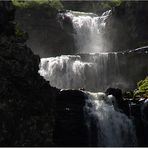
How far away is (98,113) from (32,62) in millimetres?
11263

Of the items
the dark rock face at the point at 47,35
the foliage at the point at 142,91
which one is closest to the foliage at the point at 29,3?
the dark rock face at the point at 47,35

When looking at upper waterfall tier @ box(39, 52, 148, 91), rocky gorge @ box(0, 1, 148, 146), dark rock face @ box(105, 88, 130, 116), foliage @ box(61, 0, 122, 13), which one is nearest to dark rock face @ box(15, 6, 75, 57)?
upper waterfall tier @ box(39, 52, 148, 91)

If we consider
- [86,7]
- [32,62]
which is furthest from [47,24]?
[32,62]

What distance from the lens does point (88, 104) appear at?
58.0 metres

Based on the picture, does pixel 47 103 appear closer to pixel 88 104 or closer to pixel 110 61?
pixel 88 104

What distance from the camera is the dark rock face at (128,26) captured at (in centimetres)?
9450

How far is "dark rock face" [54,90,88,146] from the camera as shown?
54250 mm

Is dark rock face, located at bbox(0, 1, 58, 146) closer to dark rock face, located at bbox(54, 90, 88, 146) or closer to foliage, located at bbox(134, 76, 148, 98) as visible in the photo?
dark rock face, located at bbox(54, 90, 88, 146)

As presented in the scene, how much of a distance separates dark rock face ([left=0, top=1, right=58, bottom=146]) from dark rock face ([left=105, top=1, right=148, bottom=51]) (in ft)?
142

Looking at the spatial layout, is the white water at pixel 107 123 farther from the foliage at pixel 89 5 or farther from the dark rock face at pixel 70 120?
the foliage at pixel 89 5

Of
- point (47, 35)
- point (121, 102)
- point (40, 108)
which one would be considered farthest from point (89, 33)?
point (40, 108)

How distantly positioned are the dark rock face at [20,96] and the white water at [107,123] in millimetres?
6168

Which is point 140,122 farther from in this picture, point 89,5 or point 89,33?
point 89,5

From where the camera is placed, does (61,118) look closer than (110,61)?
Yes
